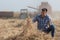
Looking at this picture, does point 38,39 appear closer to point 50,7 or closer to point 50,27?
point 50,27

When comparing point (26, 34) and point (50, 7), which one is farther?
point (50, 7)

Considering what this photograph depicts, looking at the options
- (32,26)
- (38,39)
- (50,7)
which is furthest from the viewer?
(50,7)

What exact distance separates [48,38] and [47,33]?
1.20 feet

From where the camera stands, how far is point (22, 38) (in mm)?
10398

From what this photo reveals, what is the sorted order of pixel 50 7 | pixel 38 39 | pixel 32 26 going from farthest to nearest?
pixel 50 7, pixel 32 26, pixel 38 39

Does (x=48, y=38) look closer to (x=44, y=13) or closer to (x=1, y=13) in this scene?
(x=44, y=13)

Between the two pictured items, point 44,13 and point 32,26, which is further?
point 32,26

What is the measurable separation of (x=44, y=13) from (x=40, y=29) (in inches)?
30.2

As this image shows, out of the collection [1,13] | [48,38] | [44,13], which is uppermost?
[44,13]

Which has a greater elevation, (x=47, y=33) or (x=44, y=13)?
(x=44, y=13)

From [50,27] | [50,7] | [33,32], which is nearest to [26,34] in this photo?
[33,32]

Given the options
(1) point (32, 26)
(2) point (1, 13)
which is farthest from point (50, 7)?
(1) point (32, 26)

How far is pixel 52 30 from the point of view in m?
10.8

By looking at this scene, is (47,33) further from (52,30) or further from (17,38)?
A: (17,38)
